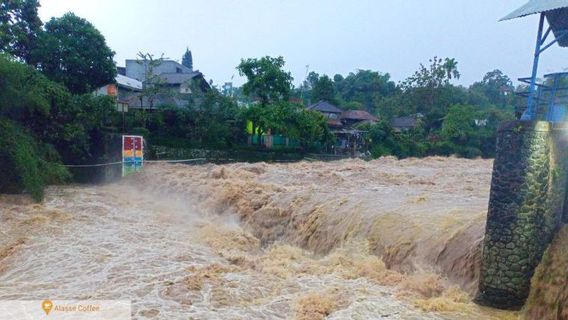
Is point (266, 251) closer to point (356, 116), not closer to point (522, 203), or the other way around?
point (522, 203)

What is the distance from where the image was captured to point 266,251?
10328mm

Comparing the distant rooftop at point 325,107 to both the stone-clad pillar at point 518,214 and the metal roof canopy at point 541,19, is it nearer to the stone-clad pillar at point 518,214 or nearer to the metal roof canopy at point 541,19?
the metal roof canopy at point 541,19

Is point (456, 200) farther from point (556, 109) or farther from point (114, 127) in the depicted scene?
point (114, 127)

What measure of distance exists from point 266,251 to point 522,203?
5786 mm

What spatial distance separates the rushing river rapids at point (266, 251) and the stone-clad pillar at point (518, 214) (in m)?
0.39

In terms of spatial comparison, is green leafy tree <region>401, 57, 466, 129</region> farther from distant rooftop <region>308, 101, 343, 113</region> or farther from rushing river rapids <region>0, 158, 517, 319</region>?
rushing river rapids <region>0, 158, 517, 319</region>

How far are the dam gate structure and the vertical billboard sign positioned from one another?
52.7 ft

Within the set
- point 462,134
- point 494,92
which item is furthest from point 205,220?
point 494,92

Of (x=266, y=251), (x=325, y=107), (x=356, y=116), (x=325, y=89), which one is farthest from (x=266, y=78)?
(x=266, y=251)

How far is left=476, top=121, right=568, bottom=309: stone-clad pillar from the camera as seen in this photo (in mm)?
5984

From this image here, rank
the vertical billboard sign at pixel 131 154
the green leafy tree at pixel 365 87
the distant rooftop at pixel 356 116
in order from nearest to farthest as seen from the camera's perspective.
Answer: the vertical billboard sign at pixel 131 154, the distant rooftop at pixel 356 116, the green leafy tree at pixel 365 87

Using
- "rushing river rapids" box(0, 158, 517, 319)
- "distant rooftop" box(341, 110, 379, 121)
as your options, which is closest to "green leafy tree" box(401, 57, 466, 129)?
"distant rooftop" box(341, 110, 379, 121)

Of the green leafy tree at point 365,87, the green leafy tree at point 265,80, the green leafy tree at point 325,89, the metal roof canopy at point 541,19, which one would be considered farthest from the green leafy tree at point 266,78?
the green leafy tree at point 365,87

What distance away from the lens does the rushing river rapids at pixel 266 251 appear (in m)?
6.38
